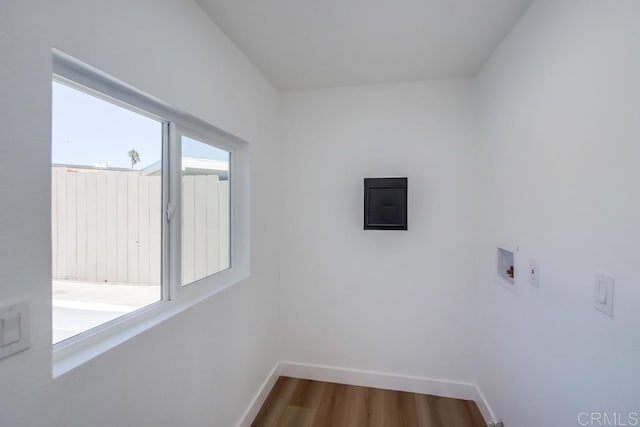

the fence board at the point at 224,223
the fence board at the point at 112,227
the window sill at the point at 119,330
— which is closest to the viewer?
the window sill at the point at 119,330

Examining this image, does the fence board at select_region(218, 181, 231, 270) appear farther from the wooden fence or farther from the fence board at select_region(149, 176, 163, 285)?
the fence board at select_region(149, 176, 163, 285)

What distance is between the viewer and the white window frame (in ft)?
2.93

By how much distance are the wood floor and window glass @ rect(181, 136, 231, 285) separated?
1149mm

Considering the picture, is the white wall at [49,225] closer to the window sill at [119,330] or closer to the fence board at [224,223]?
the window sill at [119,330]

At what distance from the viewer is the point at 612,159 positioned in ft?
3.00

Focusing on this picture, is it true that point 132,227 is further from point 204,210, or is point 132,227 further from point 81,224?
point 204,210

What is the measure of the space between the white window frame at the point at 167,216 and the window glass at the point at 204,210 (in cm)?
4

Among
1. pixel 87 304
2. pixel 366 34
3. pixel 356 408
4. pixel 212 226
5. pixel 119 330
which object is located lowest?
pixel 356 408

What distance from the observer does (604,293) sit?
37.1 inches

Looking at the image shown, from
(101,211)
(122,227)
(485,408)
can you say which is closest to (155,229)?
(122,227)

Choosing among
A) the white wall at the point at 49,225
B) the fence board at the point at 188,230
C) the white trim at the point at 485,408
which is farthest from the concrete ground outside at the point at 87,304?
the white trim at the point at 485,408

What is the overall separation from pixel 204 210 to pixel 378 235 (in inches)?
54.2

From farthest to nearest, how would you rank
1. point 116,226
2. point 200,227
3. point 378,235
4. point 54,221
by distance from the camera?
point 378,235 < point 200,227 < point 116,226 < point 54,221

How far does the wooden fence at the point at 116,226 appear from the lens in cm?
93
